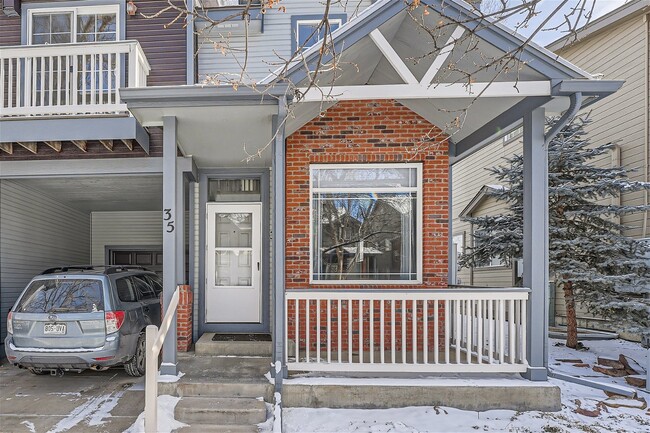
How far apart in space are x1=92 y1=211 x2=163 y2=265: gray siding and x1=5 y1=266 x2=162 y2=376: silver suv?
460 cm

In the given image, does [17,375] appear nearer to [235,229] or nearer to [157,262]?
[235,229]

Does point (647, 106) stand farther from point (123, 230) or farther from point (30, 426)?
point (123, 230)

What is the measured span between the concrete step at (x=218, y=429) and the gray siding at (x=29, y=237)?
188 inches

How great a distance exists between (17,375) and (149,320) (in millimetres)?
1923

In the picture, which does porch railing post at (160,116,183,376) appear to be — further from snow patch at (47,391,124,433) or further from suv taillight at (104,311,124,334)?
suv taillight at (104,311,124,334)

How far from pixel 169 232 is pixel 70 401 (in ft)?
7.49

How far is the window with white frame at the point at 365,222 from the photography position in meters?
5.84

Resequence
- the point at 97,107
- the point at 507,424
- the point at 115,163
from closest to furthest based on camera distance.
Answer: the point at 507,424 < the point at 97,107 < the point at 115,163

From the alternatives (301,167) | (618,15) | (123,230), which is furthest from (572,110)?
(123,230)

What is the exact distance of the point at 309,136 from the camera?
587 centimetres

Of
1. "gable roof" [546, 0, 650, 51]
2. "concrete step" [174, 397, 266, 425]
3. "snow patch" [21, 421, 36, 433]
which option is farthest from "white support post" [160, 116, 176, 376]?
"gable roof" [546, 0, 650, 51]

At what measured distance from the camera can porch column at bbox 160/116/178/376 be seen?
454 centimetres

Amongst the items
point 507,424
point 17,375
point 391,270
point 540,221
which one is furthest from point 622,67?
point 17,375

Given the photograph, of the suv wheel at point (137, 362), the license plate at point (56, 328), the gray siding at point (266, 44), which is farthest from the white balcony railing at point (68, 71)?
the suv wheel at point (137, 362)
